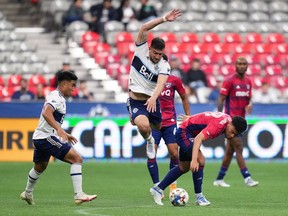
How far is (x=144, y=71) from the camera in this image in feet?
48.1

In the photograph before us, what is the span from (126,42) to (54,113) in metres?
15.9

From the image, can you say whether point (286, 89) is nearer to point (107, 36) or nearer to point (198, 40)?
point (198, 40)

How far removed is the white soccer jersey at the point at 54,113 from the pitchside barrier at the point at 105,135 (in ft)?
32.5

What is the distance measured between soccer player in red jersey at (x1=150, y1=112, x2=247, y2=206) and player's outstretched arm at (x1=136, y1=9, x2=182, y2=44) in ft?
4.36

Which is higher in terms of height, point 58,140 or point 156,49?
point 156,49

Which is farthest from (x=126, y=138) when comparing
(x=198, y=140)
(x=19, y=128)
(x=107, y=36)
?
(x=198, y=140)

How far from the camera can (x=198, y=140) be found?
12953mm

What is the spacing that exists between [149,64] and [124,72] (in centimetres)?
1347

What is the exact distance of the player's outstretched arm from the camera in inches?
552

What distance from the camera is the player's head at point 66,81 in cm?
1359

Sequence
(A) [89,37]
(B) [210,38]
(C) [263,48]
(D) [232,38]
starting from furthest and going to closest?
(D) [232,38] < (C) [263,48] < (B) [210,38] < (A) [89,37]

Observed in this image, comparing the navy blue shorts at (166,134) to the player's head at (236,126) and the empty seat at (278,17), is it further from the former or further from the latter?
the empty seat at (278,17)

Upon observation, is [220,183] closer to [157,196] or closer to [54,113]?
[157,196]

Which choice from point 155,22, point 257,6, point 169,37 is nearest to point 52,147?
point 155,22
